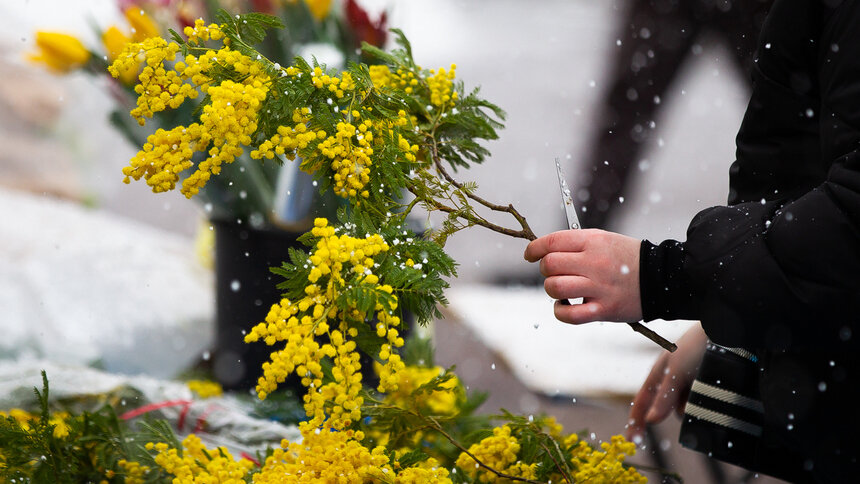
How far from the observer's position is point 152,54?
0.51m

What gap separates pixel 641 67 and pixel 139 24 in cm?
138

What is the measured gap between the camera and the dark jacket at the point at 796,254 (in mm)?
468

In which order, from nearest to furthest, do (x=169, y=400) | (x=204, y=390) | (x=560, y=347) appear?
(x=169, y=400)
(x=204, y=390)
(x=560, y=347)

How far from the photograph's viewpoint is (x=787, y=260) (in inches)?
18.8

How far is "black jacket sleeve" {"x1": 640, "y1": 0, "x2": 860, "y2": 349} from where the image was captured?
47 centimetres

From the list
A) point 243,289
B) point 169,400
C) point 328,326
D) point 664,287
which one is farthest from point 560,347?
point 328,326

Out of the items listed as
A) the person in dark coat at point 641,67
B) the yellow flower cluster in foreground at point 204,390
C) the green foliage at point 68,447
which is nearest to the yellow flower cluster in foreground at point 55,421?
the green foliage at point 68,447

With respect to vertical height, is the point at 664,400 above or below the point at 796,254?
below

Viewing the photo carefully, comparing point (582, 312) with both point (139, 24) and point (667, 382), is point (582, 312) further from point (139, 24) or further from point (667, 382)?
point (139, 24)

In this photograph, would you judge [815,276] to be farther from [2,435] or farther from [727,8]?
[727,8]

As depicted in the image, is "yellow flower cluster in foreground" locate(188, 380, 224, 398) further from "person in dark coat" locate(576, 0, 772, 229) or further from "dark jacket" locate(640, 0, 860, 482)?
"person in dark coat" locate(576, 0, 772, 229)

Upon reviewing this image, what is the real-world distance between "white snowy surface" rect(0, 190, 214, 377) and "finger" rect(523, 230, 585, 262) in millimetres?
1112

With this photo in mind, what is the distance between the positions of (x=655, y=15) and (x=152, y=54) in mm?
1919

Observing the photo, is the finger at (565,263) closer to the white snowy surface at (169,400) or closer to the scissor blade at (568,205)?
the scissor blade at (568,205)
